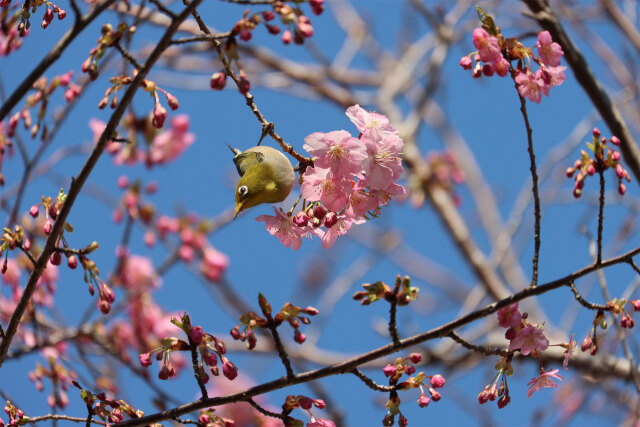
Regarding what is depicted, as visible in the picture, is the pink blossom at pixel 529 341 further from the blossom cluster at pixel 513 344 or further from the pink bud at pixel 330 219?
the pink bud at pixel 330 219

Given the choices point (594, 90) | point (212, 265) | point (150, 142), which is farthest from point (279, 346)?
point (212, 265)

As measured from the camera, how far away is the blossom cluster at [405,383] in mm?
1674

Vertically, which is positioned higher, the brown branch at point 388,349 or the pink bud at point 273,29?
the pink bud at point 273,29

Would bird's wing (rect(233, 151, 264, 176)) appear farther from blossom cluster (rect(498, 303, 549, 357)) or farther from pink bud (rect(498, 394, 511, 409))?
pink bud (rect(498, 394, 511, 409))

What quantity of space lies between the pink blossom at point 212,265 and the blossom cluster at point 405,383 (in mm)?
3188

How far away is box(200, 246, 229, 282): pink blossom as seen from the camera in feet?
15.7

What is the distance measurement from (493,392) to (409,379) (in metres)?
0.23

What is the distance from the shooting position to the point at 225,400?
5.32 feet

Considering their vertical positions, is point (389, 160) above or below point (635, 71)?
below

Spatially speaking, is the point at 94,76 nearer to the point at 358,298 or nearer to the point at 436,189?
the point at 358,298

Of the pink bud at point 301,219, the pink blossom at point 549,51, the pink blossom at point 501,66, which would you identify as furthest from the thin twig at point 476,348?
the pink blossom at point 549,51

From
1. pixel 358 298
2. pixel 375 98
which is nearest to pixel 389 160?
pixel 358 298

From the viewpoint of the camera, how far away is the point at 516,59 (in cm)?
179

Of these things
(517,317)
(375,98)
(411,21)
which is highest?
(411,21)
